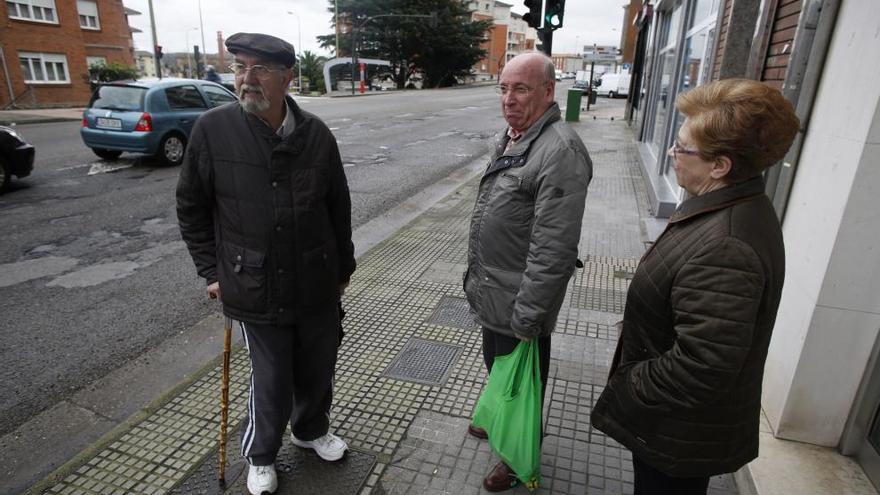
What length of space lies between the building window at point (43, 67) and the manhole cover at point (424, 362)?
1113 inches

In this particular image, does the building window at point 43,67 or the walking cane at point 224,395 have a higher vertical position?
the building window at point 43,67

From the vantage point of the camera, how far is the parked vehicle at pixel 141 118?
387 inches

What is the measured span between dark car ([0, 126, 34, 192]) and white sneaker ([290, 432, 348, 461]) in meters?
7.97

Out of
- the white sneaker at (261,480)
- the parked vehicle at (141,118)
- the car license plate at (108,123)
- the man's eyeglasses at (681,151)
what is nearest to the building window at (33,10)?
the parked vehicle at (141,118)

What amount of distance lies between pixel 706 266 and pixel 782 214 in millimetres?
1869

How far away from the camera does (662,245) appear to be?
1.59 meters

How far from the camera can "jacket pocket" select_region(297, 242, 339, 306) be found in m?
2.33

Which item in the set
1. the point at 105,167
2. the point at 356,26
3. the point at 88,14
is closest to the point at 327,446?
the point at 105,167

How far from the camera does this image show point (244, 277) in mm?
2281

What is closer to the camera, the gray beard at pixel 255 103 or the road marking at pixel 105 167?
the gray beard at pixel 255 103

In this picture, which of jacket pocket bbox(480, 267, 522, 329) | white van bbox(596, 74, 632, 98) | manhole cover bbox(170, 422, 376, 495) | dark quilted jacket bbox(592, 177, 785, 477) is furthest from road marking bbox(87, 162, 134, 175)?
white van bbox(596, 74, 632, 98)

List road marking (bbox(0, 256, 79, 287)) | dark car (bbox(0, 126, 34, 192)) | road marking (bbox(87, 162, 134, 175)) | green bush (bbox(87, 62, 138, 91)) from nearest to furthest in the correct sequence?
1. road marking (bbox(0, 256, 79, 287))
2. dark car (bbox(0, 126, 34, 192))
3. road marking (bbox(87, 162, 134, 175))
4. green bush (bbox(87, 62, 138, 91))

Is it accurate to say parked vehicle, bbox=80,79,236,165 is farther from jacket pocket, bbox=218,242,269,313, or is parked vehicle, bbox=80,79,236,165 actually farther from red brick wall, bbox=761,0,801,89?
red brick wall, bbox=761,0,801,89

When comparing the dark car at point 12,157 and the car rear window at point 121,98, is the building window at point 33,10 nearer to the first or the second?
the car rear window at point 121,98
